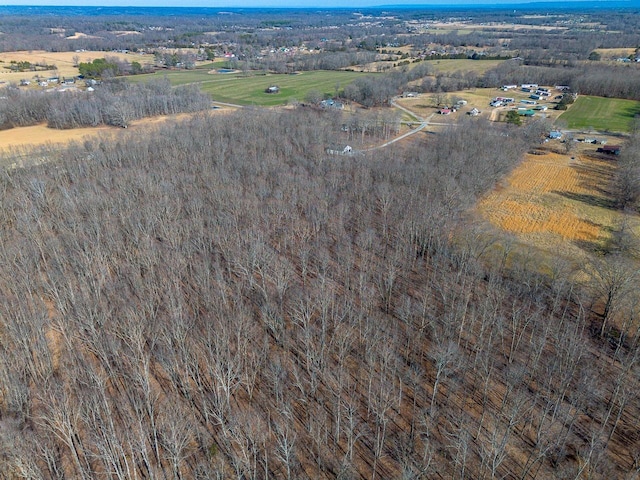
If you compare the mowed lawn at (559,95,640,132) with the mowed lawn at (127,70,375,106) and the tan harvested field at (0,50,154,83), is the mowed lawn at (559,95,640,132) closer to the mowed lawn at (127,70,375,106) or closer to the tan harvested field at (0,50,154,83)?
the mowed lawn at (127,70,375,106)

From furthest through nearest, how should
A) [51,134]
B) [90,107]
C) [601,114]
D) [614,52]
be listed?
[614,52], [601,114], [90,107], [51,134]

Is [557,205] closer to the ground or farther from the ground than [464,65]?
closer to the ground

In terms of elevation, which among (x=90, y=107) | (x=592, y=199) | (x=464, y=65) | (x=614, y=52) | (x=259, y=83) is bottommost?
(x=592, y=199)

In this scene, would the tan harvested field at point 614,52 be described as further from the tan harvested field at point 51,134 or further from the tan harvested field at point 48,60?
the tan harvested field at point 48,60

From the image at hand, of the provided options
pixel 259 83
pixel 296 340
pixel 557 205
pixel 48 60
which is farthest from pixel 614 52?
pixel 48 60

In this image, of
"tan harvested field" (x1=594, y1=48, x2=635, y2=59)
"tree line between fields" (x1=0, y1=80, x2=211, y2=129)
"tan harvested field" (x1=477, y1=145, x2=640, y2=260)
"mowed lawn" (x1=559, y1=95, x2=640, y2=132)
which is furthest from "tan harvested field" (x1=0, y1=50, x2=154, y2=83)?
"tan harvested field" (x1=594, y1=48, x2=635, y2=59)

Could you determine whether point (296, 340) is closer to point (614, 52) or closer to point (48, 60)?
point (48, 60)

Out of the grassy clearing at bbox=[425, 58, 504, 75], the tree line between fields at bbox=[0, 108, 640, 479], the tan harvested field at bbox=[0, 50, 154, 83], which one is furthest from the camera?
the grassy clearing at bbox=[425, 58, 504, 75]
